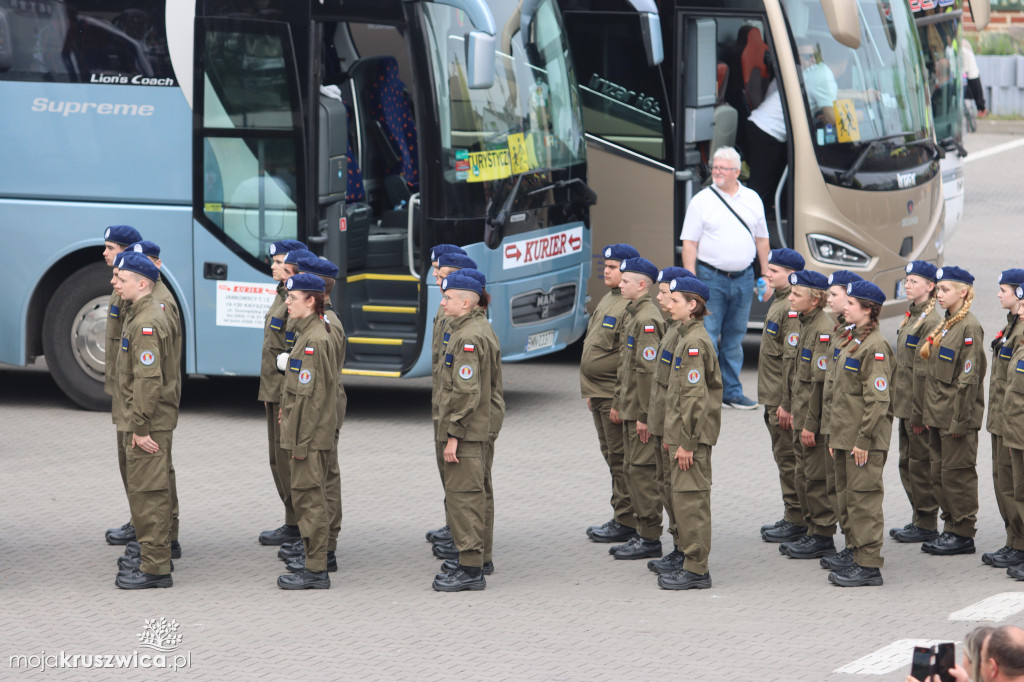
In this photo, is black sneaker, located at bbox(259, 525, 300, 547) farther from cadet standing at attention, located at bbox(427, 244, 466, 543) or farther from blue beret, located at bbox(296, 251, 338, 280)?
blue beret, located at bbox(296, 251, 338, 280)

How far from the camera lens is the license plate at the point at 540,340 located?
475 inches

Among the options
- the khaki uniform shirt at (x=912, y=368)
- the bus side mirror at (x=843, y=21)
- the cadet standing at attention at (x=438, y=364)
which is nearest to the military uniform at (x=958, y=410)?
the khaki uniform shirt at (x=912, y=368)

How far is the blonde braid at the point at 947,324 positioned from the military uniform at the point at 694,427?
4.54ft

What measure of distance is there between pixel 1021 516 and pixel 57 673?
16.1ft

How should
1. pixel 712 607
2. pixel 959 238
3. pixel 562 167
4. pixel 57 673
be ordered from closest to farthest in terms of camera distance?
pixel 57 673
pixel 712 607
pixel 562 167
pixel 959 238

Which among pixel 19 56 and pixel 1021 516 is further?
pixel 19 56

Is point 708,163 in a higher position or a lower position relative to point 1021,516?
higher

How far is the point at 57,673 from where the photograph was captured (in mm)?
6836

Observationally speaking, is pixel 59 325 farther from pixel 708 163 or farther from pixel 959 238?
pixel 959 238

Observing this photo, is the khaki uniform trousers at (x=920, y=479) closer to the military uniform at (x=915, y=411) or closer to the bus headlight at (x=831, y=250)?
the military uniform at (x=915, y=411)

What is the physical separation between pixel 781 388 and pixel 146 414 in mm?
3568

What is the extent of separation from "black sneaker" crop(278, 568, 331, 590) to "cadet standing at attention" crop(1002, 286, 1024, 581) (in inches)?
141

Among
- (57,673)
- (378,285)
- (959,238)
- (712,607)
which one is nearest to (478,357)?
(712,607)

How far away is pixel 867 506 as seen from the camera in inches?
322
